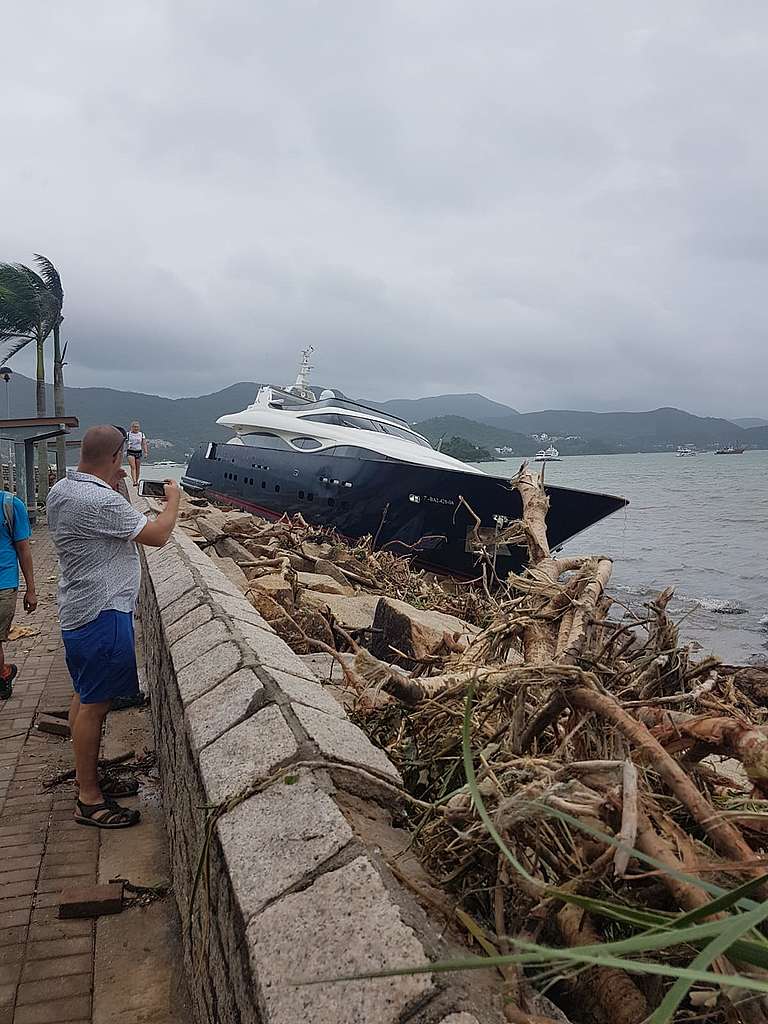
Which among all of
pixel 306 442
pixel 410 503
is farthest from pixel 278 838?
pixel 306 442

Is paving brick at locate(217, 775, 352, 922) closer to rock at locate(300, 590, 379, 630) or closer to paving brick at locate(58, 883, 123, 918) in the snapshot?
paving brick at locate(58, 883, 123, 918)

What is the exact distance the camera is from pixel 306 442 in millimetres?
15820

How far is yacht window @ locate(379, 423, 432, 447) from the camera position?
15961 millimetres

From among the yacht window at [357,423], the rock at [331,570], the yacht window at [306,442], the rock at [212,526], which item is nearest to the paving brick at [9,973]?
the rock at [331,570]

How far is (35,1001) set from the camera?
244 centimetres

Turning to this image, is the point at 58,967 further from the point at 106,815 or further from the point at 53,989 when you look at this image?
the point at 106,815

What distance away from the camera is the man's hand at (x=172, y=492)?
4015 millimetres

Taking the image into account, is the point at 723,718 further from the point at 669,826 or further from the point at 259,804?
the point at 259,804

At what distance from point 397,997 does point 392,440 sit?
1402 centimetres

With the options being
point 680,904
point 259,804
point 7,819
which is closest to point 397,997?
point 680,904

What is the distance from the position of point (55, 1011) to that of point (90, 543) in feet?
6.24

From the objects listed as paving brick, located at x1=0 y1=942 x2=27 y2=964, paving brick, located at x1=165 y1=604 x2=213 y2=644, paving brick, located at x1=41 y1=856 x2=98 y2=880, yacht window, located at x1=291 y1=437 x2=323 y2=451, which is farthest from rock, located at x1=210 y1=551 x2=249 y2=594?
yacht window, located at x1=291 y1=437 x2=323 y2=451

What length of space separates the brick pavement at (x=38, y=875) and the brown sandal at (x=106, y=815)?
0.16ft

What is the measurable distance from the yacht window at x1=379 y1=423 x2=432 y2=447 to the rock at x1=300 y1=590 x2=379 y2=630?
9373 millimetres
